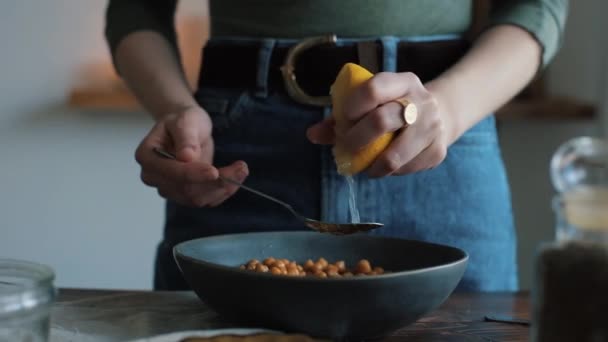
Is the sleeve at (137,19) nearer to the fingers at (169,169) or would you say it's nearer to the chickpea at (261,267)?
the fingers at (169,169)

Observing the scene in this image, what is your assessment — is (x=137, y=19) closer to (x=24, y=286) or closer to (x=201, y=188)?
(x=201, y=188)

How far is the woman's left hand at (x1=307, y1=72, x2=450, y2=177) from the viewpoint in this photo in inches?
28.6

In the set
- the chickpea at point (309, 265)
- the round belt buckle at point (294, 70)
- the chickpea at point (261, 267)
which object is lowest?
the chickpea at point (309, 265)

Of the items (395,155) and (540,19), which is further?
(540,19)

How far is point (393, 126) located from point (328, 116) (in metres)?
0.21

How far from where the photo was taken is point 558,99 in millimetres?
2043

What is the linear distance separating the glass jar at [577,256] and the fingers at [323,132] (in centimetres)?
36

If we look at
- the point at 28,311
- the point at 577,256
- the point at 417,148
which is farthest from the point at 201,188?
the point at 577,256

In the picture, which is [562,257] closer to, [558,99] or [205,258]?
[205,258]

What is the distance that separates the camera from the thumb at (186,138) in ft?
2.90

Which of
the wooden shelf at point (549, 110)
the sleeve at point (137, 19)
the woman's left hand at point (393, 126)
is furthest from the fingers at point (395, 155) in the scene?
the wooden shelf at point (549, 110)

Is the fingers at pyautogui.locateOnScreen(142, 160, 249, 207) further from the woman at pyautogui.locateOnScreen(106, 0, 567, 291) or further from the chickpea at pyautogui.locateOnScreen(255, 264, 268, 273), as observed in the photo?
the chickpea at pyautogui.locateOnScreen(255, 264, 268, 273)

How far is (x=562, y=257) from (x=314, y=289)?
0.19 m

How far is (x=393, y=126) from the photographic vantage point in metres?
0.74
